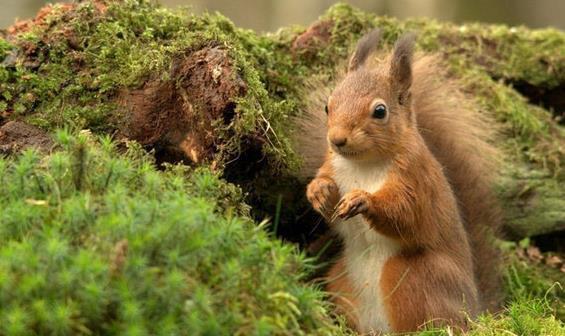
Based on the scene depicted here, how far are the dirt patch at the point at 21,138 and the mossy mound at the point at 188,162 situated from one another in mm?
23

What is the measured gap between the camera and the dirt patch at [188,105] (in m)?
4.95

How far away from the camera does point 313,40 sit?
6637mm

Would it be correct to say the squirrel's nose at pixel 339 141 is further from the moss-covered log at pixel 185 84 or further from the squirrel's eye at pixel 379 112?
the moss-covered log at pixel 185 84

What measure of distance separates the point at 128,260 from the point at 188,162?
70.2 inches

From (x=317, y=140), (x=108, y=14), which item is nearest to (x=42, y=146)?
(x=108, y=14)

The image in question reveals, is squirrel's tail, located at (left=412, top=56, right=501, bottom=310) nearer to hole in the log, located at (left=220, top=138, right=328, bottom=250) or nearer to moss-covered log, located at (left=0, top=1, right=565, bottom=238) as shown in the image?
moss-covered log, located at (left=0, top=1, right=565, bottom=238)

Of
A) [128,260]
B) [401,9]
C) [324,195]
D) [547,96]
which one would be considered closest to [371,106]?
[324,195]

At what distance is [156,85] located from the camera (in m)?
5.14

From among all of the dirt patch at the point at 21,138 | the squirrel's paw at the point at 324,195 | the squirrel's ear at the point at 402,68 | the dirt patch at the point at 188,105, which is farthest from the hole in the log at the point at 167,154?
the squirrel's ear at the point at 402,68

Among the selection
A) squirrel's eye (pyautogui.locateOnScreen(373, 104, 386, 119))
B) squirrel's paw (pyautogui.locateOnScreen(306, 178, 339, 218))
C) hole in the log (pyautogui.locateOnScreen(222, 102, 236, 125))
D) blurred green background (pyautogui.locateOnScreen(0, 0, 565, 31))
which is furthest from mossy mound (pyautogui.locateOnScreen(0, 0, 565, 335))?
blurred green background (pyautogui.locateOnScreen(0, 0, 565, 31))

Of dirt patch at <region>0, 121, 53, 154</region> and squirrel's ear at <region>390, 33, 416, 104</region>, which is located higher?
squirrel's ear at <region>390, 33, 416, 104</region>

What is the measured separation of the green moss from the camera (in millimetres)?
3246

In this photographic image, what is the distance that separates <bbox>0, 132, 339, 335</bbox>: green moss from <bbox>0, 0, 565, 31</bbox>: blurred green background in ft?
36.9

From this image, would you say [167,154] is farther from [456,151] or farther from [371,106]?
[456,151]
